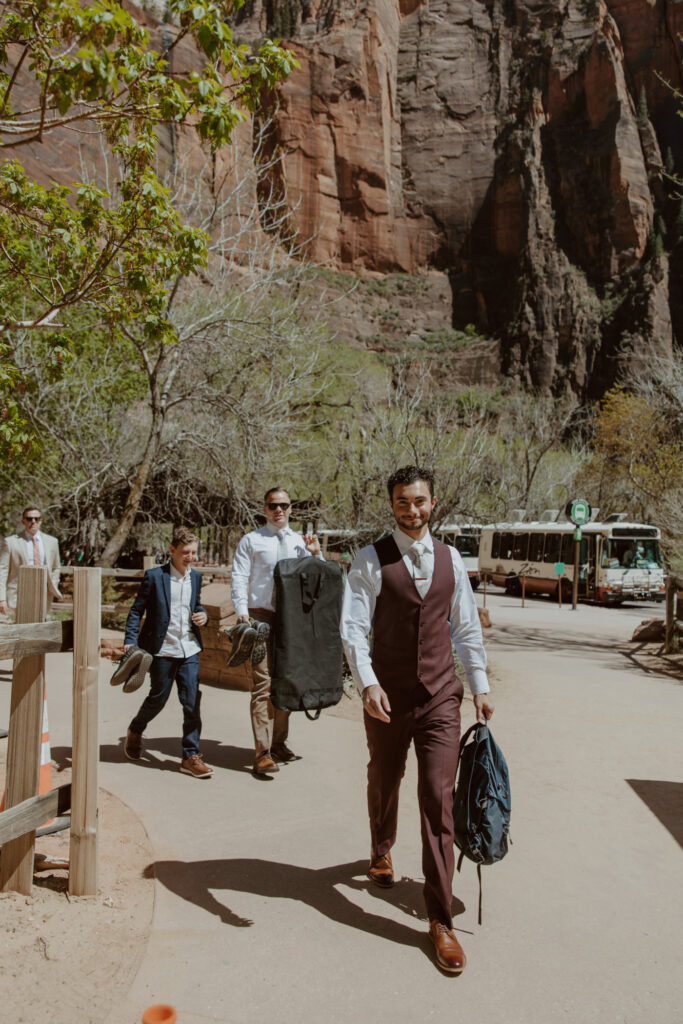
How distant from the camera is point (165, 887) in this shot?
373 cm

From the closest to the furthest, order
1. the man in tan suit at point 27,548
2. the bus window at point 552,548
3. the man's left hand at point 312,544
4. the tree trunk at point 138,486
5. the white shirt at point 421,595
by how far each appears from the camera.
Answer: the white shirt at point 421,595 < the man's left hand at point 312,544 < the man in tan suit at point 27,548 < the tree trunk at point 138,486 < the bus window at point 552,548

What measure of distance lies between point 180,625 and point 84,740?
2.02 m

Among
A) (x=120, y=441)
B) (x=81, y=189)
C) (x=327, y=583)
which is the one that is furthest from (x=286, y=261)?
(x=327, y=583)

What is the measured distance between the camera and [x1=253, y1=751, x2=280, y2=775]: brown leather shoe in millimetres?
5514

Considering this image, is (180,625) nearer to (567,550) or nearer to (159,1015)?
(159,1015)

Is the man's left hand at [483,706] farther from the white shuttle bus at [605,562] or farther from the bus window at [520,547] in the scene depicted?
the bus window at [520,547]

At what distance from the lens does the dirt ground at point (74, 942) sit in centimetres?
277

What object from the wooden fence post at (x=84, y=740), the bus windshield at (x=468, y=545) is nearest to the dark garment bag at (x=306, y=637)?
the wooden fence post at (x=84, y=740)

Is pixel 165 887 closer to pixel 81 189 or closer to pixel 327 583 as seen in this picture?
pixel 327 583

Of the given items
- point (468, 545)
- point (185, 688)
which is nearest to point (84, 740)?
point (185, 688)

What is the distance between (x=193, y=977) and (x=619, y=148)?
90121mm

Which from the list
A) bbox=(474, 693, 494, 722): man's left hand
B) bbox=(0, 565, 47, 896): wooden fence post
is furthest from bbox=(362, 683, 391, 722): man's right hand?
bbox=(0, 565, 47, 896): wooden fence post

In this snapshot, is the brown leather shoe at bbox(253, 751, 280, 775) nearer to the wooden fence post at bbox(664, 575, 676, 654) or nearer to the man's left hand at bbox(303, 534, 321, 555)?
the man's left hand at bbox(303, 534, 321, 555)

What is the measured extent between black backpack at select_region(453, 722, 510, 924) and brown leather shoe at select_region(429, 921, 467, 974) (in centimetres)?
27
